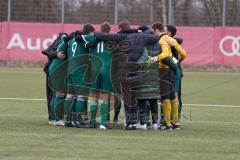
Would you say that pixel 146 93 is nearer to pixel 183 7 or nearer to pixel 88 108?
pixel 88 108

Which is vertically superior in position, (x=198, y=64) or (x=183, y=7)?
(x=183, y=7)

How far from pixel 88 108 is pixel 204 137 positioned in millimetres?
2583

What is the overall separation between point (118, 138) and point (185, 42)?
23.9m

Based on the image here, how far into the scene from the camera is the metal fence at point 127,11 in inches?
1485

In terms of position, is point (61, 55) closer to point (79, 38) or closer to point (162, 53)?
point (79, 38)

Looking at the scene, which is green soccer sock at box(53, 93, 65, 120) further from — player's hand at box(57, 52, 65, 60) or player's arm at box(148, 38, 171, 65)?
player's arm at box(148, 38, 171, 65)

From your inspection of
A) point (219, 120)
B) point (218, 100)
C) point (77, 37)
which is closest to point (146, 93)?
point (77, 37)

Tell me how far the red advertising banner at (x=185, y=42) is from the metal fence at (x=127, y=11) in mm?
954

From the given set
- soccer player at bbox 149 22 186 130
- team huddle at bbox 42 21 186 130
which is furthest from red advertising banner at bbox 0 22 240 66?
soccer player at bbox 149 22 186 130

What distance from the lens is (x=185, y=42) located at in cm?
3597

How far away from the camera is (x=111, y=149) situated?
436 inches

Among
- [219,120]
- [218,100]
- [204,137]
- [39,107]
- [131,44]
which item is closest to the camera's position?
[204,137]

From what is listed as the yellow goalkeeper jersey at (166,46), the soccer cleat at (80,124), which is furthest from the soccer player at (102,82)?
the yellow goalkeeper jersey at (166,46)

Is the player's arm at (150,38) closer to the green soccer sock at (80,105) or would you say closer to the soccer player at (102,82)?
the soccer player at (102,82)
